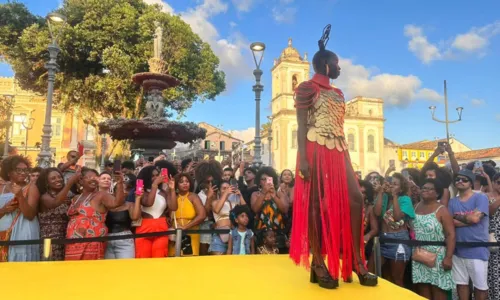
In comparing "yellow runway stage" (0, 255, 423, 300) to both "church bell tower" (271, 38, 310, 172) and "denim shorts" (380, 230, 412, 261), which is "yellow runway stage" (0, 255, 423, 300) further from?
"church bell tower" (271, 38, 310, 172)

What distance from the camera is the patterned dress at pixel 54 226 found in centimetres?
432

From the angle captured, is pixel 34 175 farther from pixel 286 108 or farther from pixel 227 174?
pixel 286 108

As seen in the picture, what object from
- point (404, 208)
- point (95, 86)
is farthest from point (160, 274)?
point (95, 86)

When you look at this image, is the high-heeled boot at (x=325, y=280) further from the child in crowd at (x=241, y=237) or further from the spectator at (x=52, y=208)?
the spectator at (x=52, y=208)

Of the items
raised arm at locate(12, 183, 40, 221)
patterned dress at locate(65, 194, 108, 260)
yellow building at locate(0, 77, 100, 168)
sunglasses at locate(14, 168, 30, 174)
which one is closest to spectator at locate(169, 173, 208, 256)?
patterned dress at locate(65, 194, 108, 260)

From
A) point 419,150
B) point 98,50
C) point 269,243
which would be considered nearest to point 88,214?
point 269,243

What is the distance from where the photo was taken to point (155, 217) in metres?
4.82

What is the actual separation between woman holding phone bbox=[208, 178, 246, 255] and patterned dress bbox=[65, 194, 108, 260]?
151cm

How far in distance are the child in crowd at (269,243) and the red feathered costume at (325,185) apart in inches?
73.9

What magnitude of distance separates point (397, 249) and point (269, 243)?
161cm

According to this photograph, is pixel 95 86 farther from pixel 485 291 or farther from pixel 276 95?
pixel 276 95

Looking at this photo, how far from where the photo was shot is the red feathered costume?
119 inches

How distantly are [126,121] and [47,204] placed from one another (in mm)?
6456

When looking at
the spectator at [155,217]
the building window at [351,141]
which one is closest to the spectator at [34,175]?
the spectator at [155,217]
